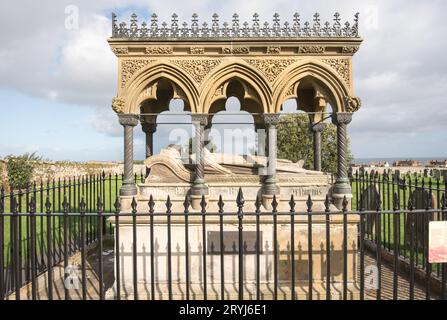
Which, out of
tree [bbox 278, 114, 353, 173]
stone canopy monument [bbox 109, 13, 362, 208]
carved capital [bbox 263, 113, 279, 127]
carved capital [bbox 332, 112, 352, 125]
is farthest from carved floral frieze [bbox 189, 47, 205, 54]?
tree [bbox 278, 114, 353, 173]

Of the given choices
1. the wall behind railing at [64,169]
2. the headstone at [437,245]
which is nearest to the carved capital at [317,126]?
the headstone at [437,245]

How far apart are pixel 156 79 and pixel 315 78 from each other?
10.6 ft

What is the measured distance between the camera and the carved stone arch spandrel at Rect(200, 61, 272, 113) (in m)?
6.37

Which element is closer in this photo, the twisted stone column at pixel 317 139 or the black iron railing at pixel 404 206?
the black iron railing at pixel 404 206

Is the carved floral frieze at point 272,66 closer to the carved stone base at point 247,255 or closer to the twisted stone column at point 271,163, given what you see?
the twisted stone column at point 271,163

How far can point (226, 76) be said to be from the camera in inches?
253

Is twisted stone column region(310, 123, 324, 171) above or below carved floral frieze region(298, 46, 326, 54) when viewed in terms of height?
below

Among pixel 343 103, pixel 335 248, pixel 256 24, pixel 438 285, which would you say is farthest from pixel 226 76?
pixel 438 285

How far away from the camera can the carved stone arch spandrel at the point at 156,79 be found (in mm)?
6348

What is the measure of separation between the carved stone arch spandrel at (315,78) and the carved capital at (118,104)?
3029 millimetres

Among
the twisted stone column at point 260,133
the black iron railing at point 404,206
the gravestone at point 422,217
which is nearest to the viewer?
Answer: the black iron railing at point 404,206

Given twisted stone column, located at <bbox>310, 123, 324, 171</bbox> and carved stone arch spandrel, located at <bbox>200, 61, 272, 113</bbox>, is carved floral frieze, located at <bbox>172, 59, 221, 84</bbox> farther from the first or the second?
twisted stone column, located at <bbox>310, 123, 324, 171</bbox>

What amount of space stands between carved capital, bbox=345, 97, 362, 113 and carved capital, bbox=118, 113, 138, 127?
4225 millimetres
